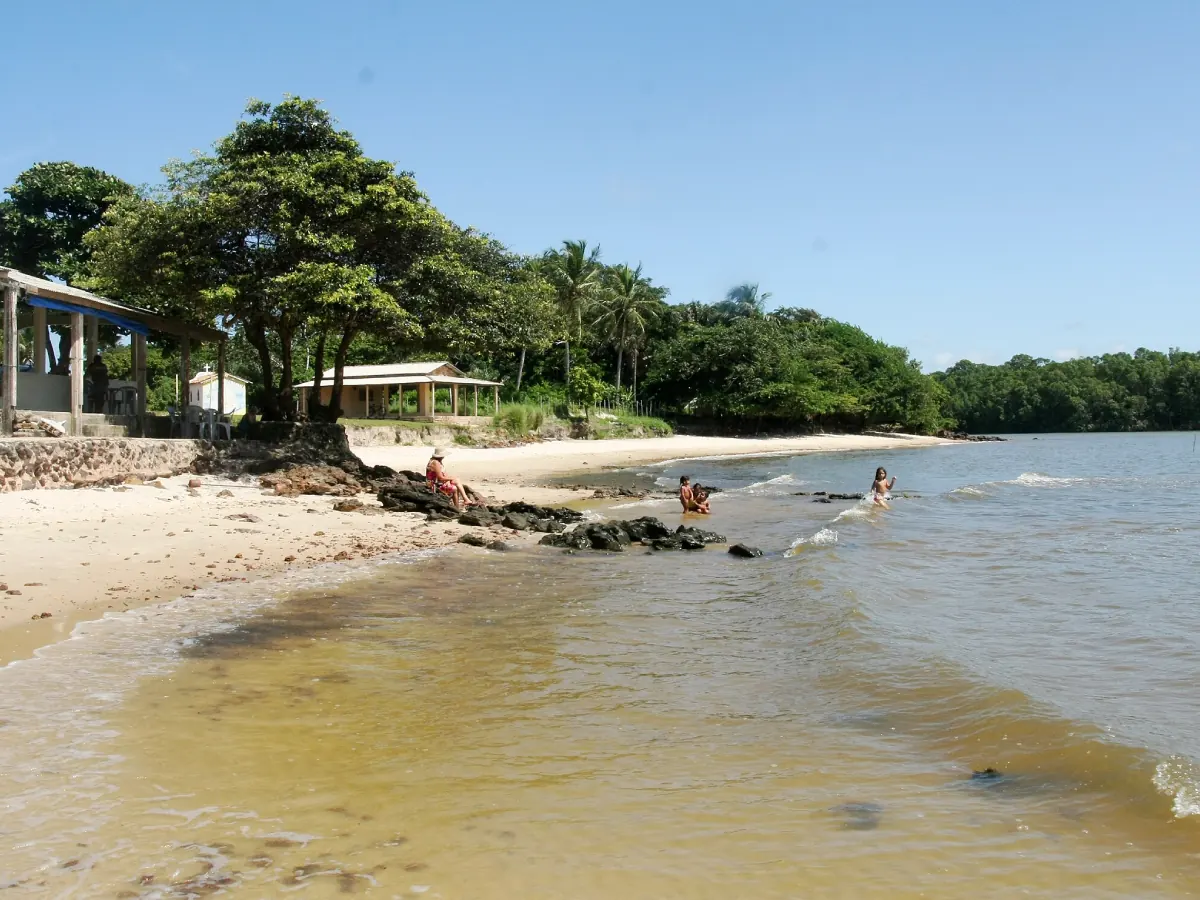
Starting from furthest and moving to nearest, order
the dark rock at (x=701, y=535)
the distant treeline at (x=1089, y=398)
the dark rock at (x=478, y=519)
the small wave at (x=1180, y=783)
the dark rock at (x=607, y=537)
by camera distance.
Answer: the distant treeline at (x=1089, y=398) < the dark rock at (x=478, y=519) < the dark rock at (x=701, y=535) < the dark rock at (x=607, y=537) < the small wave at (x=1180, y=783)

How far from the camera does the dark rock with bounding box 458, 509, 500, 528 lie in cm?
1672

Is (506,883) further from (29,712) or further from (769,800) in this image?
(29,712)

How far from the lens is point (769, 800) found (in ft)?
16.0

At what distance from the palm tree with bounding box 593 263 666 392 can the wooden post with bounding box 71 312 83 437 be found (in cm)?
4495

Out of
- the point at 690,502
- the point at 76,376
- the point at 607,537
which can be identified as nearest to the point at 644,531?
the point at 607,537

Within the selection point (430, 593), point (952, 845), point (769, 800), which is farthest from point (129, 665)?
point (952, 845)

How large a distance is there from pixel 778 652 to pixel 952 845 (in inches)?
156

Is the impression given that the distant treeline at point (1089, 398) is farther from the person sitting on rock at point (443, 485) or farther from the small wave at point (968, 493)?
the person sitting on rock at point (443, 485)

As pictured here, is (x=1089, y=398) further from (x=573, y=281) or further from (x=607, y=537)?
(x=607, y=537)

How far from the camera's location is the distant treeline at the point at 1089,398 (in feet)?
352

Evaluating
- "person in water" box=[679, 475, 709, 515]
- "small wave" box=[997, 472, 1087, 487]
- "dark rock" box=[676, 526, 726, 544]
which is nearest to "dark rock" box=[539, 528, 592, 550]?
"dark rock" box=[676, 526, 726, 544]

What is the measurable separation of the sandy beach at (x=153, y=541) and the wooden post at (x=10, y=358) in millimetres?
2232

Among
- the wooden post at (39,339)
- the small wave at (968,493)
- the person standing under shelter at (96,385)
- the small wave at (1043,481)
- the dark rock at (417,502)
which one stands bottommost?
the small wave at (968,493)

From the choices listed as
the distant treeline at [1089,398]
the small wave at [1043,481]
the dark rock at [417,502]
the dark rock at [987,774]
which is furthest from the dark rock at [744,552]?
the distant treeline at [1089,398]
